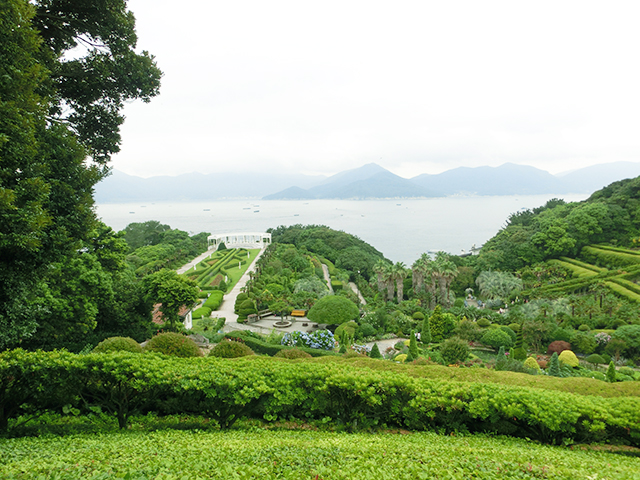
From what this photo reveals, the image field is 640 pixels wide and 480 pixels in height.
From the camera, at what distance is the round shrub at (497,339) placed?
21.1m

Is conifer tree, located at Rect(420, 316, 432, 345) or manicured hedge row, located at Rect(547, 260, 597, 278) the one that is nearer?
conifer tree, located at Rect(420, 316, 432, 345)

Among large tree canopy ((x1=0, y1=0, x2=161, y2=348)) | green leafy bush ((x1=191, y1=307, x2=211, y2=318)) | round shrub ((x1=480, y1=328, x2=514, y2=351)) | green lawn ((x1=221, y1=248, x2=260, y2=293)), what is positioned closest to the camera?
large tree canopy ((x1=0, y1=0, x2=161, y2=348))

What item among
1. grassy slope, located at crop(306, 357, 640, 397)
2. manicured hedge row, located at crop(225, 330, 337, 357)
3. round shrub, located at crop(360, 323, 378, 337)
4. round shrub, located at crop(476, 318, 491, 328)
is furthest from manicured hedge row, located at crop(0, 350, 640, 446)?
round shrub, located at crop(476, 318, 491, 328)

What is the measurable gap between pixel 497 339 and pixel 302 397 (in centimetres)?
1855

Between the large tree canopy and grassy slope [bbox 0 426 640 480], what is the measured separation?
334cm

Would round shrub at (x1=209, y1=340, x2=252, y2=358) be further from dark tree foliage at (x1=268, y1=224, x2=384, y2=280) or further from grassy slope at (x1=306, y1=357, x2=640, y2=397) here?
dark tree foliage at (x1=268, y1=224, x2=384, y2=280)

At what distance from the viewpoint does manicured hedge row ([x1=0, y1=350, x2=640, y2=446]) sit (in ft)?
21.0

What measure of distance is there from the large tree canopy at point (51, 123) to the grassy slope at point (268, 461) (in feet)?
11.0

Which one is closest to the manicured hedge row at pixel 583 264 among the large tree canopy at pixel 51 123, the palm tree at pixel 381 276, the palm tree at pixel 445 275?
the palm tree at pixel 445 275

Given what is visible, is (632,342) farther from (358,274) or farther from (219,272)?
(219,272)

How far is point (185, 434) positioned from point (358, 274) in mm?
40000

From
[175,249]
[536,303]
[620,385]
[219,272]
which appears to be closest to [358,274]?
[219,272]

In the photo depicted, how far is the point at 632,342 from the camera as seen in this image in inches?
760

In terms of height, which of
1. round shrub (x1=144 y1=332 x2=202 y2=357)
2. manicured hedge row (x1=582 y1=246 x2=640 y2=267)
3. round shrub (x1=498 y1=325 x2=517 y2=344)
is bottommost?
round shrub (x1=498 y1=325 x2=517 y2=344)
